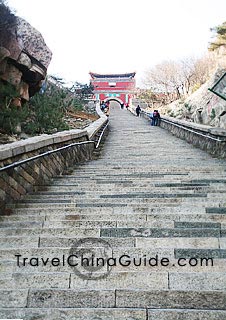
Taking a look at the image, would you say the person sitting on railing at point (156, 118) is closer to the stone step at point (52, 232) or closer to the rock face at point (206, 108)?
the rock face at point (206, 108)

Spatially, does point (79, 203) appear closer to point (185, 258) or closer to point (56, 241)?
point (56, 241)

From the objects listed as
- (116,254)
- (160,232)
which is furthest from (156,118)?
(116,254)

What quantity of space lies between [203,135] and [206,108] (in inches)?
336

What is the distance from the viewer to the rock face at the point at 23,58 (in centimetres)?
1179

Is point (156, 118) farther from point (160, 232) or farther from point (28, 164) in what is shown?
point (160, 232)

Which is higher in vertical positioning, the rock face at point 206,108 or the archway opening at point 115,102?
the rock face at point 206,108

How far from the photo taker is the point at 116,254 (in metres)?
2.99

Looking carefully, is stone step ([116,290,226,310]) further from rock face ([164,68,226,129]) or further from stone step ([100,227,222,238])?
rock face ([164,68,226,129])

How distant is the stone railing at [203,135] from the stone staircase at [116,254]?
15.0 feet

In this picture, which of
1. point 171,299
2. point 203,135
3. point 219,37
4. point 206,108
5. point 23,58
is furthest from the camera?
point 219,37

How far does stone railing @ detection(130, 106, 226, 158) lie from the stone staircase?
4572mm

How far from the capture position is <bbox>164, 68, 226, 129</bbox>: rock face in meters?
17.1

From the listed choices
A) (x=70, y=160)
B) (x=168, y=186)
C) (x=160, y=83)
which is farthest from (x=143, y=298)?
(x=160, y=83)

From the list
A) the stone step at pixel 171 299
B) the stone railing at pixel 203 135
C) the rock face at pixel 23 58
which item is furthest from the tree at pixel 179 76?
the stone step at pixel 171 299
